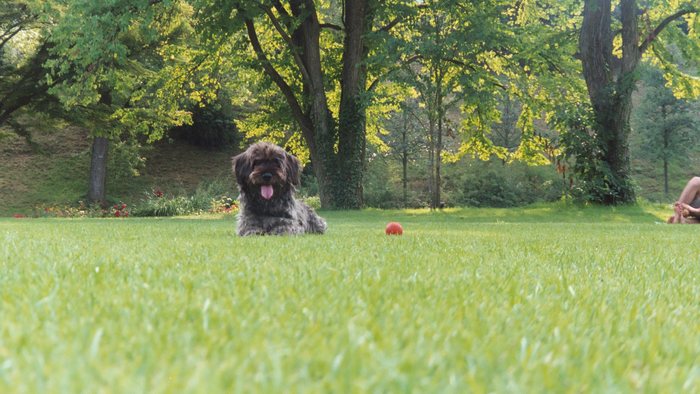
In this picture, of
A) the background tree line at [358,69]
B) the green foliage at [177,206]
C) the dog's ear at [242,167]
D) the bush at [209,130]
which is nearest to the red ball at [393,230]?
the dog's ear at [242,167]

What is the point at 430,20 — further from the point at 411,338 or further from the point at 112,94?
the point at 411,338

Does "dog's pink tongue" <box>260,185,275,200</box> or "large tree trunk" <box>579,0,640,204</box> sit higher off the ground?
"large tree trunk" <box>579,0,640,204</box>

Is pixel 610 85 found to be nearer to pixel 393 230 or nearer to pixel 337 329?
pixel 393 230

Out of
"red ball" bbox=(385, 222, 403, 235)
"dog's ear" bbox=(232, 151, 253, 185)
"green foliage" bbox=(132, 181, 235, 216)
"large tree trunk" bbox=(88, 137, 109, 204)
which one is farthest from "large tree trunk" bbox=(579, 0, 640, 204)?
"large tree trunk" bbox=(88, 137, 109, 204)

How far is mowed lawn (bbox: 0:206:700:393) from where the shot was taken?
1088 millimetres

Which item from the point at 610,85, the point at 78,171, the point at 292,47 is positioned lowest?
the point at 78,171

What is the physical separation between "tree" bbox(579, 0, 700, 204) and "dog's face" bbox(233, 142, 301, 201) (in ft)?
50.3

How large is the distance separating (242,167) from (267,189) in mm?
445

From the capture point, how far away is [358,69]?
22484 mm

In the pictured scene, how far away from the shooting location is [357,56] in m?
22.1

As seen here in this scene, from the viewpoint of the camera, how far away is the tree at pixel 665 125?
4062cm

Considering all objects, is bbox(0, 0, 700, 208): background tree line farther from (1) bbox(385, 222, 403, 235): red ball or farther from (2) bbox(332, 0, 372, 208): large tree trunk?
(1) bbox(385, 222, 403, 235): red ball

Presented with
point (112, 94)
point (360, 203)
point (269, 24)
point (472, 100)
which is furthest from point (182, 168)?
point (472, 100)

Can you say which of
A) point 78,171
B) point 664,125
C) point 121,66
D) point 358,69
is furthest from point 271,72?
point 664,125
